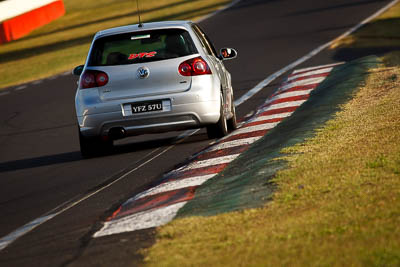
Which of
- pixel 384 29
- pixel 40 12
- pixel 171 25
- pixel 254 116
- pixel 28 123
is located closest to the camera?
pixel 171 25

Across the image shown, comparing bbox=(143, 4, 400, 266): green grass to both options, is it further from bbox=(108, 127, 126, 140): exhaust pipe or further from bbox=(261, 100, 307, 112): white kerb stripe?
bbox=(261, 100, 307, 112): white kerb stripe

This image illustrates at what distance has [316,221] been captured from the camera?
19.0ft

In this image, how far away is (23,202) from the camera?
8789mm

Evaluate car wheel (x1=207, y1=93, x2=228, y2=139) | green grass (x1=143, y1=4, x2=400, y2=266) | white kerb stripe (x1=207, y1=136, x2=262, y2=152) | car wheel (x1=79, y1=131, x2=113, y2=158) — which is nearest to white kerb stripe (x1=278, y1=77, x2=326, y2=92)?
car wheel (x1=207, y1=93, x2=228, y2=139)

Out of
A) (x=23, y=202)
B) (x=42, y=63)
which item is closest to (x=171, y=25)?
(x=23, y=202)

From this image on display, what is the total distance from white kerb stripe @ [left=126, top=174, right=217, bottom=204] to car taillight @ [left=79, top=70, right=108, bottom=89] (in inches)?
113

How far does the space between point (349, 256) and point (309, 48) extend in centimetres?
1857

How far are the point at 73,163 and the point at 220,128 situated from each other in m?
1.79

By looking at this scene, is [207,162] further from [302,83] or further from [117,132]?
[302,83]

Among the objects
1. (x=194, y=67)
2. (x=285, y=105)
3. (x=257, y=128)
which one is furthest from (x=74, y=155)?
(x=285, y=105)

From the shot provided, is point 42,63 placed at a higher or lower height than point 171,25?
lower

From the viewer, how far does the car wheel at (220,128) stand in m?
11.3

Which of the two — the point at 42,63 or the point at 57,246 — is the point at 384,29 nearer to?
the point at 42,63

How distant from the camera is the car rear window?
437 inches
